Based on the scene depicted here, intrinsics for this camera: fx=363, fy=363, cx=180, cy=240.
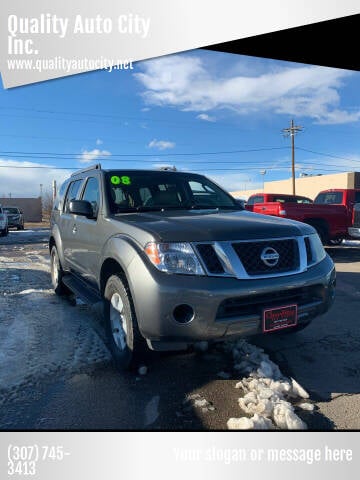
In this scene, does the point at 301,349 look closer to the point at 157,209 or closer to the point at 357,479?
the point at 357,479

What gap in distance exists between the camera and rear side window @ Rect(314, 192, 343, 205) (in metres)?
11.2

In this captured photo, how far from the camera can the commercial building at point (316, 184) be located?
4038 cm

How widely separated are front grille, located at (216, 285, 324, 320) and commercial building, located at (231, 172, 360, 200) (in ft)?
137

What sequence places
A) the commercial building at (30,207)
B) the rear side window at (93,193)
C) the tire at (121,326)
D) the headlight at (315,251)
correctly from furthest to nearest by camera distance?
the commercial building at (30,207), the rear side window at (93,193), the headlight at (315,251), the tire at (121,326)

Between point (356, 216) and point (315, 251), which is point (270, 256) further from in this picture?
point (356, 216)

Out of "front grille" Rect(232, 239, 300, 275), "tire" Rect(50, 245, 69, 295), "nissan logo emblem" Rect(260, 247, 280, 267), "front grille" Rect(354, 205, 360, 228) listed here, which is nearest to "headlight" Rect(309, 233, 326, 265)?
"front grille" Rect(232, 239, 300, 275)

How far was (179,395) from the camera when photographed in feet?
8.75

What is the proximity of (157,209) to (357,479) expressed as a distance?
263 centimetres

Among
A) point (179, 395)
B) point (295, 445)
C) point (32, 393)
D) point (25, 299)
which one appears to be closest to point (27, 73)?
point (25, 299)

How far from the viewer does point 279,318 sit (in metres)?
2.65

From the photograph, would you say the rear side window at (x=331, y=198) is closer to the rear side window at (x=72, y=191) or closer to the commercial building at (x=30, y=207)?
the rear side window at (x=72, y=191)

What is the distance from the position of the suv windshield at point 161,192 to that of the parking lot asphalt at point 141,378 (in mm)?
1438

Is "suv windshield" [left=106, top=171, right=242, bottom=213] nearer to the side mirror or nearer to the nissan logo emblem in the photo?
the side mirror

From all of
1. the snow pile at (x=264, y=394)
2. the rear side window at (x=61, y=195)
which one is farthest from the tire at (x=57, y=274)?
the snow pile at (x=264, y=394)
